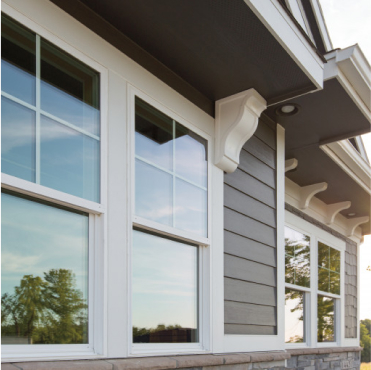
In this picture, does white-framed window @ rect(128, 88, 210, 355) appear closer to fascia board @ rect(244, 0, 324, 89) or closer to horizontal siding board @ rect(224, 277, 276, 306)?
horizontal siding board @ rect(224, 277, 276, 306)

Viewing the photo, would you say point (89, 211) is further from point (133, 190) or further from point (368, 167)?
point (368, 167)

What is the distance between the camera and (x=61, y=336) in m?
1.70

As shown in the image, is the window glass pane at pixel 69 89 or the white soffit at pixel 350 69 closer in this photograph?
the window glass pane at pixel 69 89

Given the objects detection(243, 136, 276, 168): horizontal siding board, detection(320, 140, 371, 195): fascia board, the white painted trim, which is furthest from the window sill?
the white painted trim

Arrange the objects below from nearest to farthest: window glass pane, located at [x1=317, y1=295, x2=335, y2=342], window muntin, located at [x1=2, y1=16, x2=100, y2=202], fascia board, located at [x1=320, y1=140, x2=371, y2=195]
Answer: window muntin, located at [x1=2, y1=16, x2=100, y2=202] → fascia board, located at [x1=320, y1=140, x2=371, y2=195] → window glass pane, located at [x1=317, y1=295, x2=335, y2=342]

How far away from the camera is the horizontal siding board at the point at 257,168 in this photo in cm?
303

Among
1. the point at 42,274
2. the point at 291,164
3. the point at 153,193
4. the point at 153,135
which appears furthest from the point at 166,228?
the point at 291,164

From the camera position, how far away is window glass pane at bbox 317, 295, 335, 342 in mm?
4949

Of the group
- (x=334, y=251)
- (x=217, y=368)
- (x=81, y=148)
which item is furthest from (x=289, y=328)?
(x=81, y=148)

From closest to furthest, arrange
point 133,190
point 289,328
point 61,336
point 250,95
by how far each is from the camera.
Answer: point 61,336 → point 133,190 → point 250,95 → point 289,328

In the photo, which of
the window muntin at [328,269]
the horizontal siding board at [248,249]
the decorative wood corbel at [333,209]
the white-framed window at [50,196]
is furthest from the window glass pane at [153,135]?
the decorative wood corbel at [333,209]

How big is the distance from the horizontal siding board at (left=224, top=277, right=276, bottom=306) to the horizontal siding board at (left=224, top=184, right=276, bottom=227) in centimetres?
46

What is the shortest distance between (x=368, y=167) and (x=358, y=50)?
1.96 metres

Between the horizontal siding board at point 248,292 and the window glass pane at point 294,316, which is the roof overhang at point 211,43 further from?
the window glass pane at point 294,316
